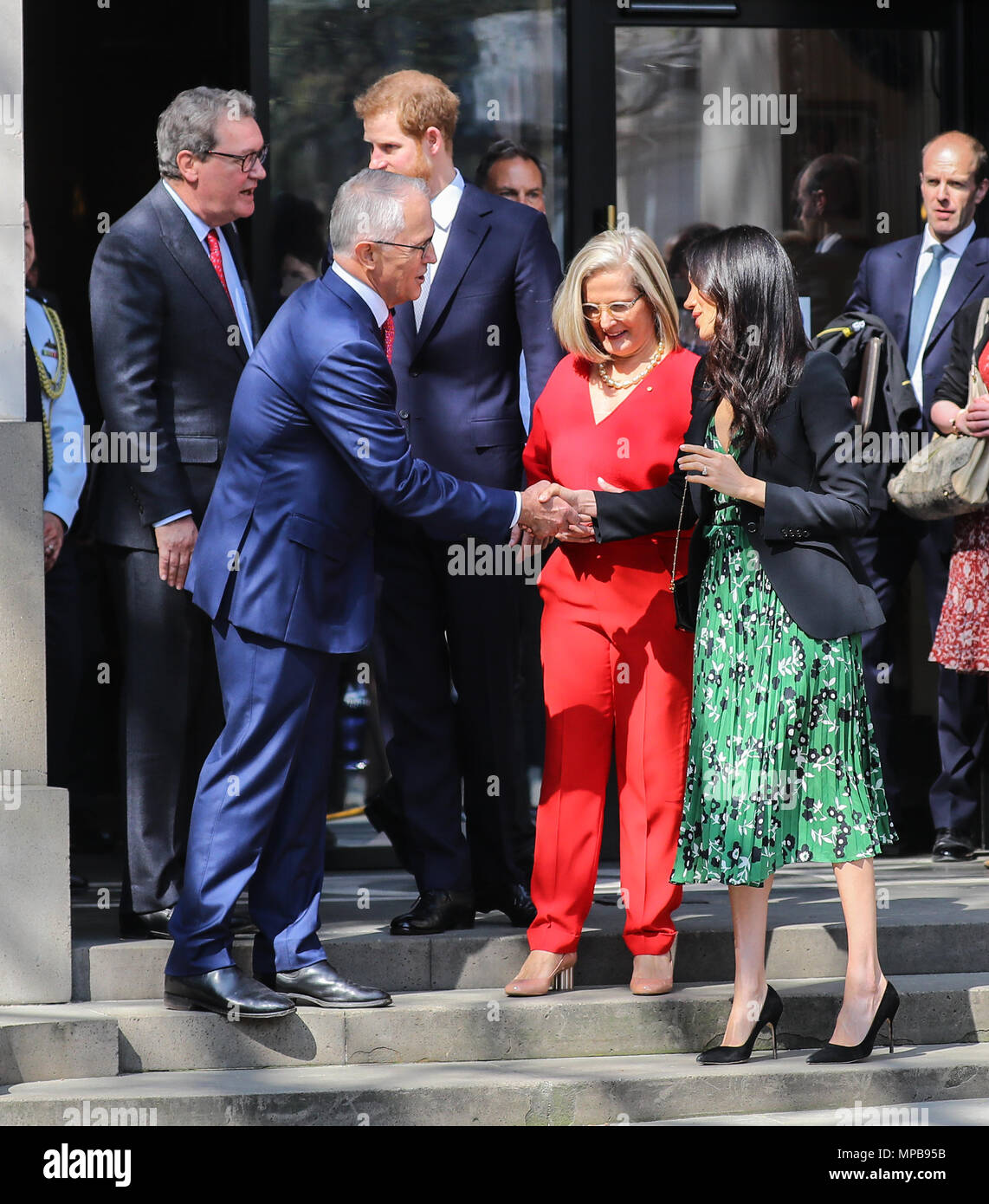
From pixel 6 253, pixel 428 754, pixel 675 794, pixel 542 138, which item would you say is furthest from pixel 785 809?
pixel 542 138

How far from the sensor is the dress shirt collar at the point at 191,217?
5.46 m

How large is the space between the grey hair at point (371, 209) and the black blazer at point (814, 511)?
107 centimetres

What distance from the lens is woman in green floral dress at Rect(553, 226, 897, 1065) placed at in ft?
15.6

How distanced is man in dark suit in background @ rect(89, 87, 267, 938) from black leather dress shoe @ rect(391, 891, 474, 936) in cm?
65

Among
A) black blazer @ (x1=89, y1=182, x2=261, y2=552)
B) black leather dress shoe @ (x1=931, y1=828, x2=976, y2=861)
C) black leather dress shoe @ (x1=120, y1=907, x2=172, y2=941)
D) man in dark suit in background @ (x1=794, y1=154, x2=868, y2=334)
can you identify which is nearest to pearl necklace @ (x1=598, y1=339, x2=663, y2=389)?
black blazer @ (x1=89, y1=182, x2=261, y2=552)

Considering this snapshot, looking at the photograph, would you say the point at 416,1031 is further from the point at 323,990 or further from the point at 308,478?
the point at 308,478

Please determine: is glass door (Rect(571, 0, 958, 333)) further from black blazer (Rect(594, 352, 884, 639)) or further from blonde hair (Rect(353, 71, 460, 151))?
black blazer (Rect(594, 352, 884, 639))

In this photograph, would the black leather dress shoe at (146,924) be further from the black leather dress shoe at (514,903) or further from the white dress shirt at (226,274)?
the white dress shirt at (226,274)

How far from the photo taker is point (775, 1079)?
4.85 m

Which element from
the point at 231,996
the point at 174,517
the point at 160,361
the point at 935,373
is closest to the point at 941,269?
the point at 935,373

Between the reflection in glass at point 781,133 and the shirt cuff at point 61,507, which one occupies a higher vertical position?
the reflection in glass at point 781,133

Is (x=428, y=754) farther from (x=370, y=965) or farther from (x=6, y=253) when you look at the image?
Answer: (x=6, y=253)

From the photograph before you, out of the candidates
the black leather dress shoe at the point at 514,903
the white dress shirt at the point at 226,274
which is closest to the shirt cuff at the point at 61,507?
the white dress shirt at the point at 226,274
